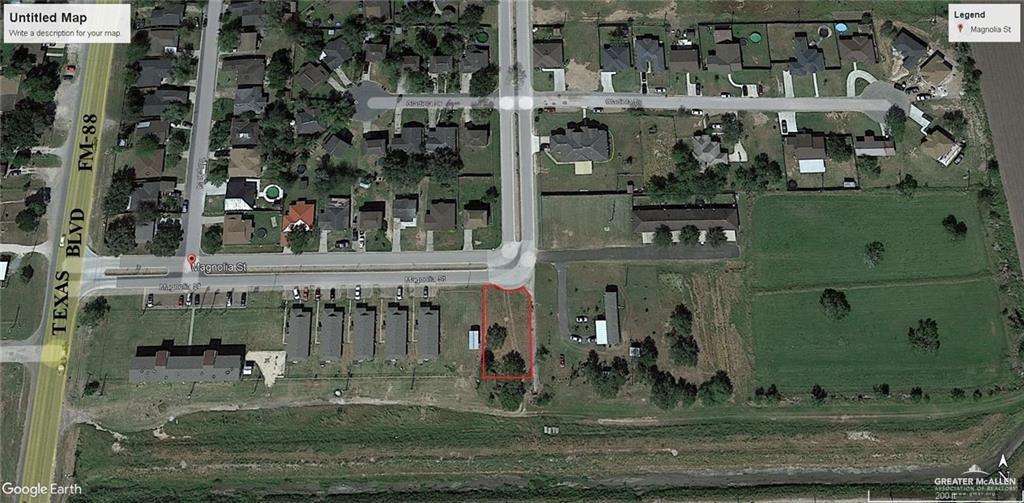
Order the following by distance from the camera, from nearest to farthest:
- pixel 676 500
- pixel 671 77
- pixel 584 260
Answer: pixel 676 500, pixel 584 260, pixel 671 77

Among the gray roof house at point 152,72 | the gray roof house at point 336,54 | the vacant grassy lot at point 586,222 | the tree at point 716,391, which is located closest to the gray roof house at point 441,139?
the vacant grassy lot at point 586,222

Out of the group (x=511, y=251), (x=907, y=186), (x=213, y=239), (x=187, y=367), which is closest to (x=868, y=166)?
(x=907, y=186)

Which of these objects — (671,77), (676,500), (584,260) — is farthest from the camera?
(671,77)

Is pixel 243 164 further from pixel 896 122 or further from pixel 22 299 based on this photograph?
pixel 896 122

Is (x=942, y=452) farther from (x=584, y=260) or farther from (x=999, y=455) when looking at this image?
(x=584, y=260)

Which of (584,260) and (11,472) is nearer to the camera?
(11,472)

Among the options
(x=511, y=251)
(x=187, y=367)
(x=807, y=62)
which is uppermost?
(x=807, y=62)

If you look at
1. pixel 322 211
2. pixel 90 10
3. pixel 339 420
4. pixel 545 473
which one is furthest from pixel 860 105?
pixel 90 10

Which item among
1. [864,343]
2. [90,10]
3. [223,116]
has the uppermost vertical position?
[90,10]

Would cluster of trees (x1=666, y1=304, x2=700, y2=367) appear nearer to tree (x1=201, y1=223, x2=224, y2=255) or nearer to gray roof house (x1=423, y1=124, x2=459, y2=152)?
gray roof house (x1=423, y1=124, x2=459, y2=152)
